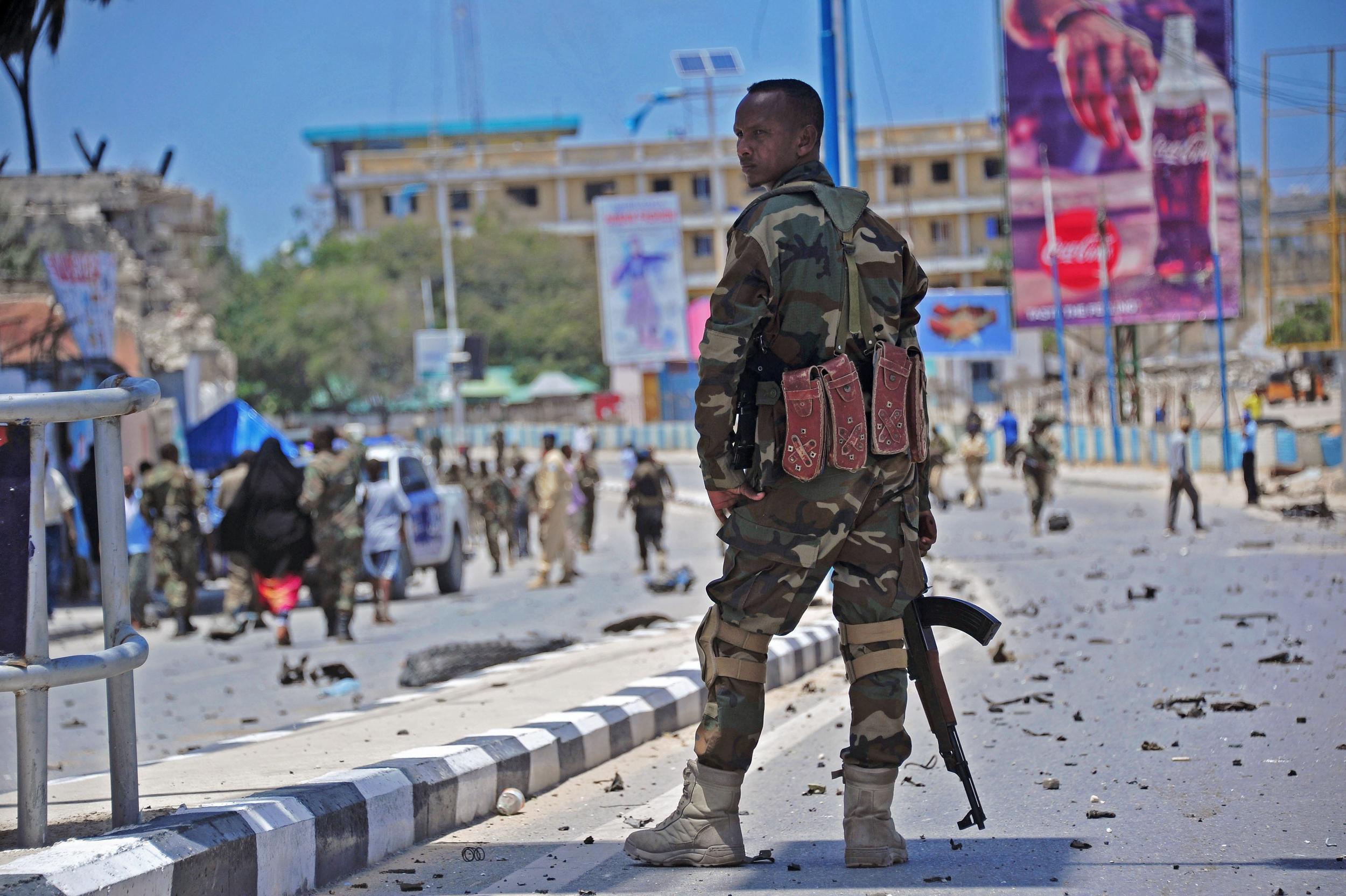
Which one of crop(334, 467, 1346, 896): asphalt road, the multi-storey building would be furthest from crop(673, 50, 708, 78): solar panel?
crop(334, 467, 1346, 896): asphalt road

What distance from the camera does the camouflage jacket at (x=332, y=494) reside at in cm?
1272

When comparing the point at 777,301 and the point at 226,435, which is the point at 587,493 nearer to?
the point at 226,435

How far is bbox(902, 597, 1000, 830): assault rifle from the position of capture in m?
3.93

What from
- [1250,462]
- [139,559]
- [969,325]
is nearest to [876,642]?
[139,559]

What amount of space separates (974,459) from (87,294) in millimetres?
14446

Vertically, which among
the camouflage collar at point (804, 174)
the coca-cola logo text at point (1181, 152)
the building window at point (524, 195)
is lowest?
the camouflage collar at point (804, 174)

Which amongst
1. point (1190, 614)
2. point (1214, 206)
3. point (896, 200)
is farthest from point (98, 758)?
point (896, 200)

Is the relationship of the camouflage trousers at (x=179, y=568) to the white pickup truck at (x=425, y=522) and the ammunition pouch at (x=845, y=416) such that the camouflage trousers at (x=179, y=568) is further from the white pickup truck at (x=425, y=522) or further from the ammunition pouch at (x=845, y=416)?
the ammunition pouch at (x=845, y=416)

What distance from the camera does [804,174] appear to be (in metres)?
3.98

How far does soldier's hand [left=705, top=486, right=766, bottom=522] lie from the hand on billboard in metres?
40.8

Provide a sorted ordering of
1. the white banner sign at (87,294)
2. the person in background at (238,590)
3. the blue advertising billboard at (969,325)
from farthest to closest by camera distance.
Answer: the blue advertising billboard at (969,325) → the white banner sign at (87,294) → the person in background at (238,590)

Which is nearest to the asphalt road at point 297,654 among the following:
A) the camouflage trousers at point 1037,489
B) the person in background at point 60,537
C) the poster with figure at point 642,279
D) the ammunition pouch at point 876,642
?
the person in background at point 60,537

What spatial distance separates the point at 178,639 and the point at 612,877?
Answer: 11.2m

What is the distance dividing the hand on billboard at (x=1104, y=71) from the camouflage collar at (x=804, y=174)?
40422mm
